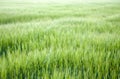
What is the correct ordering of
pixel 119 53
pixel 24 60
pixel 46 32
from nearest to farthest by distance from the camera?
pixel 24 60, pixel 119 53, pixel 46 32

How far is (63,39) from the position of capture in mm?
2262

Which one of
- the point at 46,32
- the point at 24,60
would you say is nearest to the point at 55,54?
the point at 24,60

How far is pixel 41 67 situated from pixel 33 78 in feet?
0.62

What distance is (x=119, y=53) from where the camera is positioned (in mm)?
1683

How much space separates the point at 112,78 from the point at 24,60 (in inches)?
26.8

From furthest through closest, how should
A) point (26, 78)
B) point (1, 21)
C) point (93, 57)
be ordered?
point (1, 21)
point (93, 57)
point (26, 78)

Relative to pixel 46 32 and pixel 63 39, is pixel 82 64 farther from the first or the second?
pixel 46 32

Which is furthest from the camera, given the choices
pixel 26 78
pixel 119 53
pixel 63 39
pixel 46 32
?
pixel 46 32

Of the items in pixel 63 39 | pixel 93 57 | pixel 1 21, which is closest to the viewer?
pixel 93 57

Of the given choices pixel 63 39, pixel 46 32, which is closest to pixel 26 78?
pixel 63 39

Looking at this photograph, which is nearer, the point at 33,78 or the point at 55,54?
the point at 33,78

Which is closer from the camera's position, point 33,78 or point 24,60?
point 33,78

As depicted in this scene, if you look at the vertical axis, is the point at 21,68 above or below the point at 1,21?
above

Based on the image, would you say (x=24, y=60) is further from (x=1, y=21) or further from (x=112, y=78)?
(x=1, y=21)
